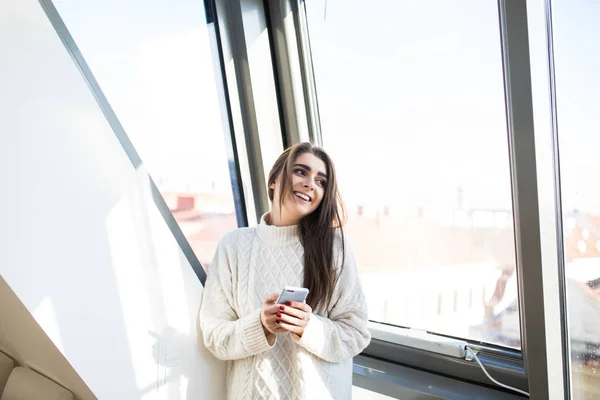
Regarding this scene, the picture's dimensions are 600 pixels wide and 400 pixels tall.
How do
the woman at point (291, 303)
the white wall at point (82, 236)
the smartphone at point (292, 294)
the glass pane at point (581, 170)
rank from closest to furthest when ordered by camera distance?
the white wall at point (82, 236) → the glass pane at point (581, 170) → the smartphone at point (292, 294) → the woman at point (291, 303)

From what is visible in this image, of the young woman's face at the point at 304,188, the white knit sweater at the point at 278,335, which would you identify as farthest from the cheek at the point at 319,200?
the white knit sweater at the point at 278,335

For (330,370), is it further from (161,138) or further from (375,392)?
(161,138)

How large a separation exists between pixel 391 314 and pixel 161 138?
1.15 m

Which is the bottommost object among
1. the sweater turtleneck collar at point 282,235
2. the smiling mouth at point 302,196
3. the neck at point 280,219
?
the sweater turtleneck collar at point 282,235

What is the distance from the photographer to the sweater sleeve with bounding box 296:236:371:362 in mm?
1612

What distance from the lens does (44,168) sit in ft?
4.45

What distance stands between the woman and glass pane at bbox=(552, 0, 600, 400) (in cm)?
63

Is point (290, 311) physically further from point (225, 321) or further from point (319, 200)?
point (319, 200)

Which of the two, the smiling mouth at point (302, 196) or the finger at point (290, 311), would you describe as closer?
the finger at point (290, 311)

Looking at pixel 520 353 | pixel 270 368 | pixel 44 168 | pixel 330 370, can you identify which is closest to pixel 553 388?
pixel 520 353

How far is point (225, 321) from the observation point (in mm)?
1719

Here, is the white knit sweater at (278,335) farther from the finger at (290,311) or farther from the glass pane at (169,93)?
Result: the glass pane at (169,93)

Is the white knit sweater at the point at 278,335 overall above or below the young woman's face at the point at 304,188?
below

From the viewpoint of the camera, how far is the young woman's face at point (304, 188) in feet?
5.82
